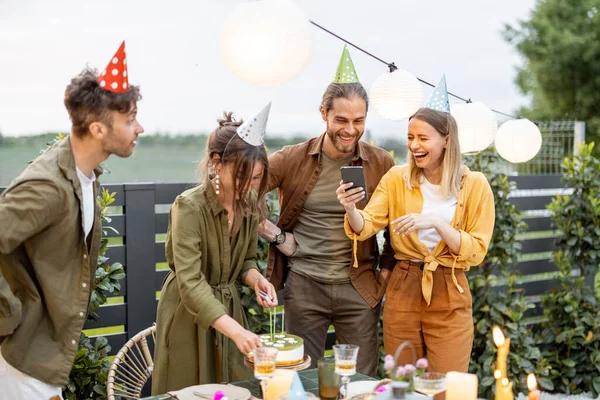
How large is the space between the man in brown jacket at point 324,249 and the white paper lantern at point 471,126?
395 mm

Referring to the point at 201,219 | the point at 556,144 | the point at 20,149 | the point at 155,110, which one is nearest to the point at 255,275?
the point at 201,219

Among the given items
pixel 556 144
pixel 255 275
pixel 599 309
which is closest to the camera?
pixel 255 275

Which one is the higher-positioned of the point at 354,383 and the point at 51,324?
the point at 51,324

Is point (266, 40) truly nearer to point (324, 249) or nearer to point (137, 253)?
point (324, 249)

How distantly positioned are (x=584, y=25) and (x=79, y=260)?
51.6 ft

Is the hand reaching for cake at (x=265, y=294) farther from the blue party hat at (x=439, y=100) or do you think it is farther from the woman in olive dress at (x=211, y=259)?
the blue party hat at (x=439, y=100)

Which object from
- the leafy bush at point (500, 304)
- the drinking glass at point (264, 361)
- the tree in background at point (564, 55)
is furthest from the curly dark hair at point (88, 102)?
the tree in background at point (564, 55)

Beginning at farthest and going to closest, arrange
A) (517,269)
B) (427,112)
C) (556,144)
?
1. (556,144)
2. (517,269)
3. (427,112)

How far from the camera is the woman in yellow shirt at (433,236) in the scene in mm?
2957

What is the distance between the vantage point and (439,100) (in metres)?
3.01

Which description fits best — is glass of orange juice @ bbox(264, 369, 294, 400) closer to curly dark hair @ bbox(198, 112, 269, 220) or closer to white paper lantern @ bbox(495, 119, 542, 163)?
curly dark hair @ bbox(198, 112, 269, 220)

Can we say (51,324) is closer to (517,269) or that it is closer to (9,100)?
(9,100)

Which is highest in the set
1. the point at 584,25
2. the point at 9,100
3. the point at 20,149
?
the point at 584,25

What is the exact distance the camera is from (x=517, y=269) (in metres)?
5.38
